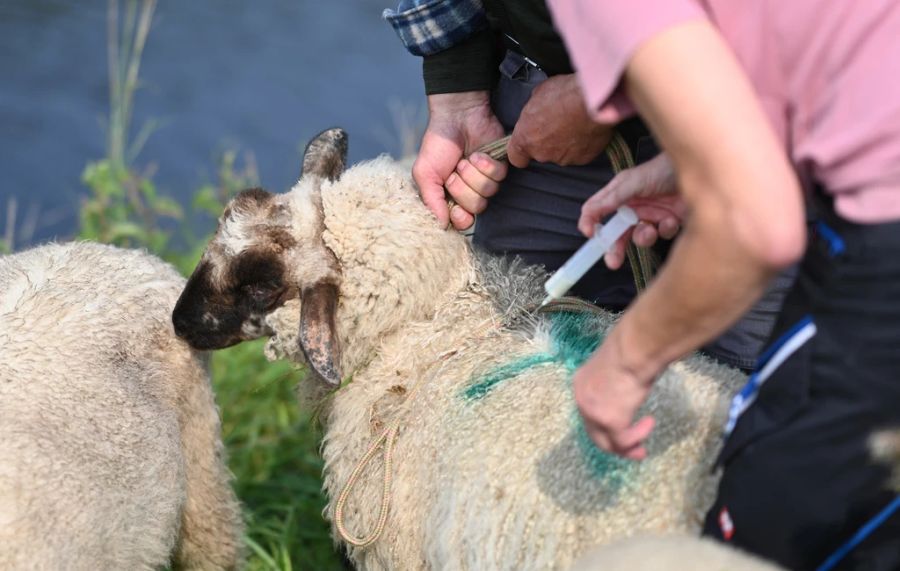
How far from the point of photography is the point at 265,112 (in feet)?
25.9

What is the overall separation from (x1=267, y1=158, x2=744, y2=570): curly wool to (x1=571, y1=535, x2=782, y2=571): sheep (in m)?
0.28

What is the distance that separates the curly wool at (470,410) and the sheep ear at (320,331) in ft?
0.27

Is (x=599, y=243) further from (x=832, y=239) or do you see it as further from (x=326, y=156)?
(x=326, y=156)

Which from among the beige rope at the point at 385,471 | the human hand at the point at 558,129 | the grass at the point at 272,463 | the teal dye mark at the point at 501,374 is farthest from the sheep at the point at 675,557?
the grass at the point at 272,463

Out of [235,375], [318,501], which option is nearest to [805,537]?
[318,501]

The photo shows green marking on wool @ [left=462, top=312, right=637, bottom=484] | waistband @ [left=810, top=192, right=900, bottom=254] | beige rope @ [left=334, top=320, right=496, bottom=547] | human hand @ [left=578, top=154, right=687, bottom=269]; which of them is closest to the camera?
waistband @ [left=810, top=192, right=900, bottom=254]

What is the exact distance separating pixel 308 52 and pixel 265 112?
3.51ft

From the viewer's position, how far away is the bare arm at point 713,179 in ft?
4.70

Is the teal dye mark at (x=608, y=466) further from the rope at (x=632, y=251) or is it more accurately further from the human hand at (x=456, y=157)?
the human hand at (x=456, y=157)

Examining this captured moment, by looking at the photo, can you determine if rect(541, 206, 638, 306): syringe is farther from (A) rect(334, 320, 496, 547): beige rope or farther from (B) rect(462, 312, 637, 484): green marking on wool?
(A) rect(334, 320, 496, 547): beige rope

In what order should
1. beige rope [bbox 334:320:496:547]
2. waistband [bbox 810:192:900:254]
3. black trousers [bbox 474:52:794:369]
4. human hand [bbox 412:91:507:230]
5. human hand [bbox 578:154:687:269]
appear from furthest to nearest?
1. human hand [bbox 412:91:507:230]
2. black trousers [bbox 474:52:794:369]
3. beige rope [bbox 334:320:496:547]
4. human hand [bbox 578:154:687:269]
5. waistband [bbox 810:192:900:254]

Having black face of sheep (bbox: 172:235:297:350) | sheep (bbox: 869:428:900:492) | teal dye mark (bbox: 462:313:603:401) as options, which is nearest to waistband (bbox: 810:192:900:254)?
sheep (bbox: 869:428:900:492)

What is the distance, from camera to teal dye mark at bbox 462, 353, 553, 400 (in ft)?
8.11

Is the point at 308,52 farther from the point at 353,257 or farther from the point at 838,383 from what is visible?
the point at 838,383
